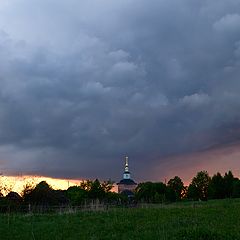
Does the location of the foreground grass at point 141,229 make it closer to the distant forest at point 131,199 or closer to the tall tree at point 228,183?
the distant forest at point 131,199

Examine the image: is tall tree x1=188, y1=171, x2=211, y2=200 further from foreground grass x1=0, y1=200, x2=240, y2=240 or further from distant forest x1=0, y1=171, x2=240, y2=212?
foreground grass x1=0, y1=200, x2=240, y2=240

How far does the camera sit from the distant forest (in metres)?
74.5

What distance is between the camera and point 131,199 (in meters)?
120

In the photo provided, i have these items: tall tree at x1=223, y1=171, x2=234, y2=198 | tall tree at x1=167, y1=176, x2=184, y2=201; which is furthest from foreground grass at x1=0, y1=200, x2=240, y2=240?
tall tree at x1=167, y1=176, x2=184, y2=201

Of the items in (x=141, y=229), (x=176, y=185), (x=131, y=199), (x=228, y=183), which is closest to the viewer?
(x=141, y=229)

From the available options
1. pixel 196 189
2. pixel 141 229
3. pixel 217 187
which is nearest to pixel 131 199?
pixel 196 189

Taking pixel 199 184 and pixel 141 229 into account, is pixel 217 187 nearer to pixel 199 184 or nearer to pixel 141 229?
pixel 199 184

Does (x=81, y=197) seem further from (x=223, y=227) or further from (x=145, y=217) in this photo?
(x=223, y=227)

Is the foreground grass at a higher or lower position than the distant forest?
lower

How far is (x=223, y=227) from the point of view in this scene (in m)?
21.5

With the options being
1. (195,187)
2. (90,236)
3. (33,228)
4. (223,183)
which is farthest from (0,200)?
(195,187)

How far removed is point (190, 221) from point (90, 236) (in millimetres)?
5426

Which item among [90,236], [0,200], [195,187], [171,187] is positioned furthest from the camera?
[171,187]

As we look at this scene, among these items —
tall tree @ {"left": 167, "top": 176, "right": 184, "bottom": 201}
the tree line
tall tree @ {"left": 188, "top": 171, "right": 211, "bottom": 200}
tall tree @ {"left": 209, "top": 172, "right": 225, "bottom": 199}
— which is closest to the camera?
the tree line
